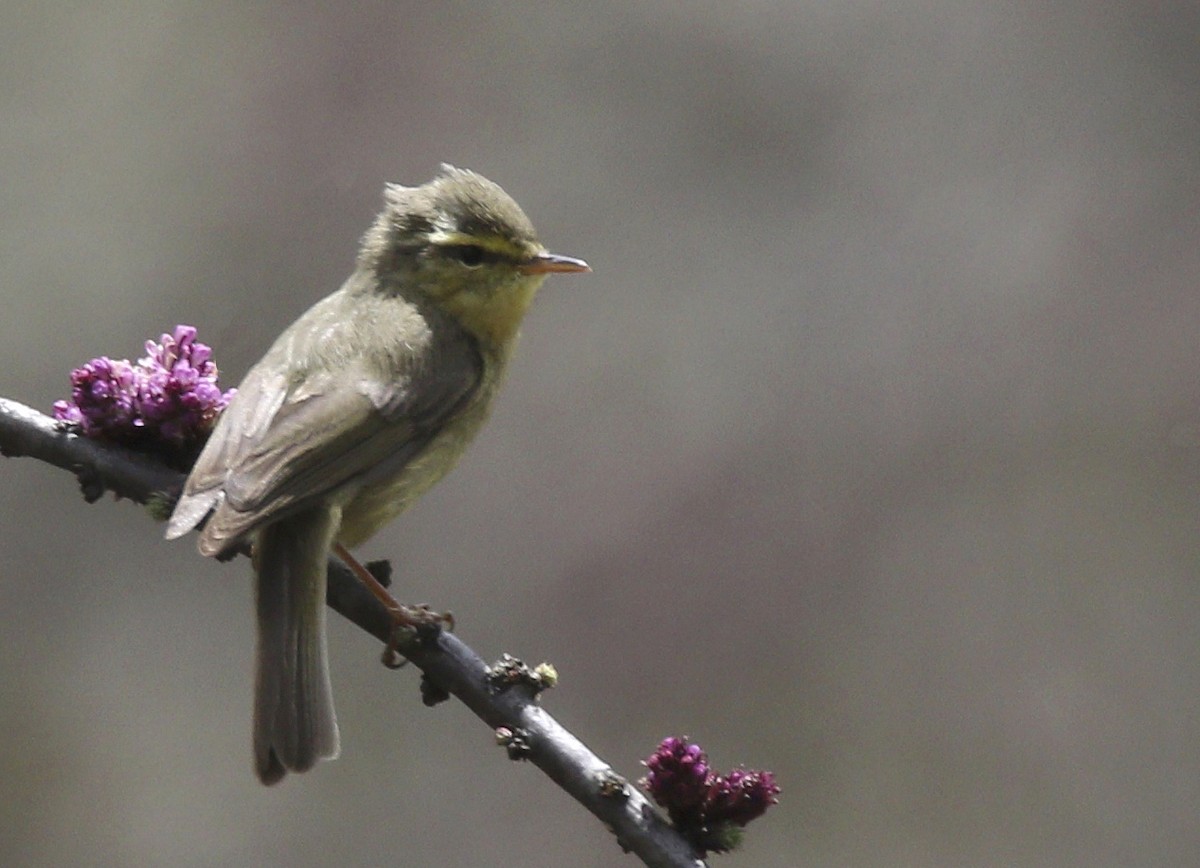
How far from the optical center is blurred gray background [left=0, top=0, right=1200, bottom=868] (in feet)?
22.6

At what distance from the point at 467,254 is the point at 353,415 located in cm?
73

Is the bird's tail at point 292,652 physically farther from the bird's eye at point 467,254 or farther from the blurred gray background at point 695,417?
the blurred gray background at point 695,417

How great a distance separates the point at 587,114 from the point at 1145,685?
153 inches

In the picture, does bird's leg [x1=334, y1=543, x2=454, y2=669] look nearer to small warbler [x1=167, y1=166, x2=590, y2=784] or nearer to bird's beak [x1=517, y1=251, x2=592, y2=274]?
small warbler [x1=167, y1=166, x2=590, y2=784]

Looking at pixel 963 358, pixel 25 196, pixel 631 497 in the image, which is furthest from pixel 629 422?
pixel 25 196

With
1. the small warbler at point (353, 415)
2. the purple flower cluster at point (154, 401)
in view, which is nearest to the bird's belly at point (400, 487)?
the small warbler at point (353, 415)

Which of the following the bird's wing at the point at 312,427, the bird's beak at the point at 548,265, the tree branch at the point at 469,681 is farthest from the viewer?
the bird's beak at the point at 548,265

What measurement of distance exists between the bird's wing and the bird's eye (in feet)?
0.64

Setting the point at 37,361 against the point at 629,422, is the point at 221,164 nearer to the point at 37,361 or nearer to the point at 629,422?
the point at 37,361

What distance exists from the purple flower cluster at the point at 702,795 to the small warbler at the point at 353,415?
0.76m

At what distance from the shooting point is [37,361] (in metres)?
7.59

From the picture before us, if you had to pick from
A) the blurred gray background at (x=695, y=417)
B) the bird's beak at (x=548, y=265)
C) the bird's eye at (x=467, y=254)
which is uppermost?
the blurred gray background at (x=695, y=417)

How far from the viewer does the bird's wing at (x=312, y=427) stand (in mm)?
3000

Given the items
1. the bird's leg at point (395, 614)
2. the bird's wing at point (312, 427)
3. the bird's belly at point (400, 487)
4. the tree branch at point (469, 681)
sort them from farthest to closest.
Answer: the bird's belly at point (400, 487) < the bird's wing at point (312, 427) < the bird's leg at point (395, 614) < the tree branch at point (469, 681)
